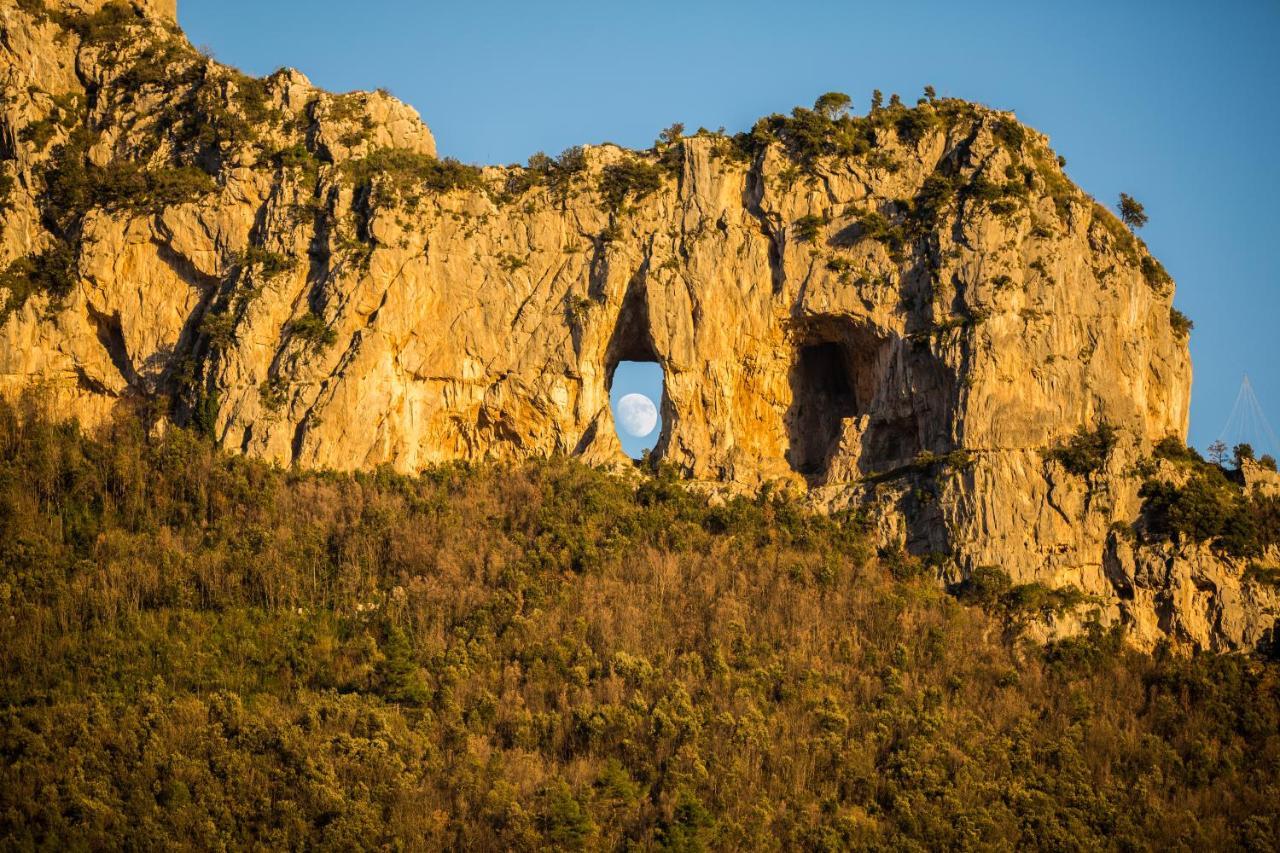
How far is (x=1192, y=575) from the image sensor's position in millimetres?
60500

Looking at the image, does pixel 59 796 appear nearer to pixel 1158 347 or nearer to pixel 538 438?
pixel 538 438

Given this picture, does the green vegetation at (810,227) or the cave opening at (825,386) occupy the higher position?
the green vegetation at (810,227)

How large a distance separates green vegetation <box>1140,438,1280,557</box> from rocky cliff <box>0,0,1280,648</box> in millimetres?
724

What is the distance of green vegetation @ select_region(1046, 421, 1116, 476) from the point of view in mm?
62031

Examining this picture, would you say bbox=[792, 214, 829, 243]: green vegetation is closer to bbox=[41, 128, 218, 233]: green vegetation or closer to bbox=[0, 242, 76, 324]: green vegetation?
bbox=[41, 128, 218, 233]: green vegetation

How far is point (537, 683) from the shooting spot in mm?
57406

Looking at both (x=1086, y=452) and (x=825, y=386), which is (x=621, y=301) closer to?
(x=825, y=386)

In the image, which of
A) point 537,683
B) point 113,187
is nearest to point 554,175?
point 113,187

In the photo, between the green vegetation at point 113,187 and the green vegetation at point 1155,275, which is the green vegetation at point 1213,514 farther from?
the green vegetation at point 113,187

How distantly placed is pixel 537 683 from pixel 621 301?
1801cm

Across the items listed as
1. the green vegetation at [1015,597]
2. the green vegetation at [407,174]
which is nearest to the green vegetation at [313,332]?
the green vegetation at [407,174]

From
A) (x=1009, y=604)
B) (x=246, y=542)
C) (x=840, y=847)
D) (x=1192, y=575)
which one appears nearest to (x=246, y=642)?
(x=246, y=542)

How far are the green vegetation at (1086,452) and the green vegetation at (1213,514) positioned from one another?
1926 millimetres

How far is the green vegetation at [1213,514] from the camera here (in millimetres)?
60625
